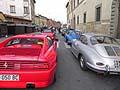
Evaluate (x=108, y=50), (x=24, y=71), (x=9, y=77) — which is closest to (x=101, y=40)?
(x=108, y=50)

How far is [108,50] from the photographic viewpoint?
5.55 meters

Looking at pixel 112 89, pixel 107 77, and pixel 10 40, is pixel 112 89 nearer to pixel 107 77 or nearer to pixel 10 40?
pixel 107 77

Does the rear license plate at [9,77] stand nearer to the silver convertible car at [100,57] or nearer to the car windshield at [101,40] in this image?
the silver convertible car at [100,57]

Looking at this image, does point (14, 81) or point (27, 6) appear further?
point (27, 6)

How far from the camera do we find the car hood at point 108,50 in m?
5.31

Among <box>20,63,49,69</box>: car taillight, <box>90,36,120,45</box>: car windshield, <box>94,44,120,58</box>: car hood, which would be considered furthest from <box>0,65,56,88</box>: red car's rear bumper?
<box>90,36,120,45</box>: car windshield

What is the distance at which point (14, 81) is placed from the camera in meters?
3.62

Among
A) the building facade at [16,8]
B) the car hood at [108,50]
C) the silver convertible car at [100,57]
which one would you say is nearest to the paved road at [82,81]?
the silver convertible car at [100,57]

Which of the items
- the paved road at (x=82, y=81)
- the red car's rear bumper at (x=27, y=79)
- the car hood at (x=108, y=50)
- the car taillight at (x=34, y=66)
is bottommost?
the paved road at (x=82, y=81)

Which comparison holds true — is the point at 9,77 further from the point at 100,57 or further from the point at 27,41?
the point at 100,57

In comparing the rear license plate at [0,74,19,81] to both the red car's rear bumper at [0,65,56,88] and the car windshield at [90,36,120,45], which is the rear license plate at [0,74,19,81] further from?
the car windshield at [90,36,120,45]

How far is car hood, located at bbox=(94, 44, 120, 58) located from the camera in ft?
17.4

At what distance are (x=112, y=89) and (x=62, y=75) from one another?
1.71 metres

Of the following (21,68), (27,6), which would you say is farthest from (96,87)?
(27,6)
